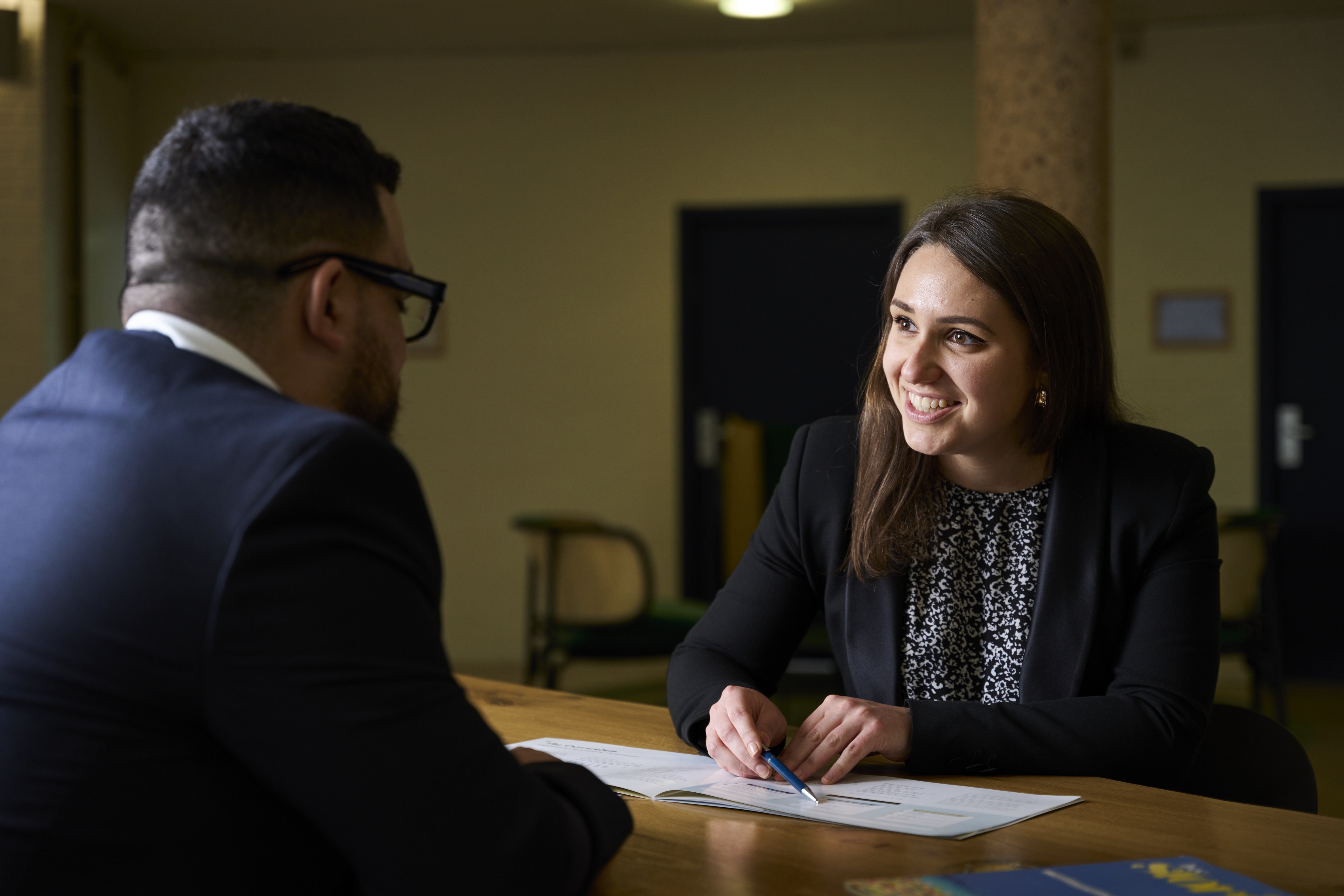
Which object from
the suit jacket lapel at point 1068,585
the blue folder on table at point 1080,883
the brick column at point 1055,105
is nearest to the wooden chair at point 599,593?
the brick column at point 1055,105

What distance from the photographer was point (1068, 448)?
1.66 meters

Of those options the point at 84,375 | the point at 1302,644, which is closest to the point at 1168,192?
the point at 1302,644

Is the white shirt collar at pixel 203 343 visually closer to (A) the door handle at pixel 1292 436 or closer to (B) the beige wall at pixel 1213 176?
(B) the beige wall at pixel 1213 176

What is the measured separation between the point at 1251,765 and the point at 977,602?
0.40 metres

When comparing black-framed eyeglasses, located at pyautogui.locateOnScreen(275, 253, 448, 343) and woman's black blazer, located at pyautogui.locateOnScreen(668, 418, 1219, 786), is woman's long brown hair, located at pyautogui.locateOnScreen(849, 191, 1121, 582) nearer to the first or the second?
woman's black blazer, located at pyautogui.locateOnScreen(668, 418, 1219, 786)

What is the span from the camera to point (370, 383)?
37.9 inches

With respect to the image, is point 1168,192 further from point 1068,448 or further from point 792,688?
point 1068,448

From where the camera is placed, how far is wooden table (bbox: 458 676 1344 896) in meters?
0.95

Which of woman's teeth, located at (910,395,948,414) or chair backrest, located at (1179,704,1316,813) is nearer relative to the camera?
chair backrest, located at (1179,704,1316,813)

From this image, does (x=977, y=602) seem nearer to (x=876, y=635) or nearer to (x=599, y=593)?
(x=876, y=635)

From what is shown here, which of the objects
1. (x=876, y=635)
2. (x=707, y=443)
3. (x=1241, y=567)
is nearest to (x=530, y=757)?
(x=876, y=635)

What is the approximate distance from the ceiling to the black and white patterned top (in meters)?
4.15

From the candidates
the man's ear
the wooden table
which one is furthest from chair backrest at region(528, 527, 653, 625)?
the man's ear

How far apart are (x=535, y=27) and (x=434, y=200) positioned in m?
1.04
